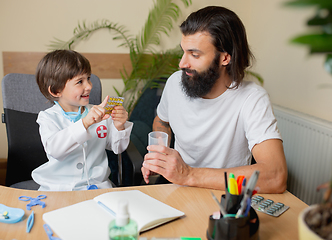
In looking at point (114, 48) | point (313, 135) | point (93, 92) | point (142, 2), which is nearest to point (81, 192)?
point (93, 92)

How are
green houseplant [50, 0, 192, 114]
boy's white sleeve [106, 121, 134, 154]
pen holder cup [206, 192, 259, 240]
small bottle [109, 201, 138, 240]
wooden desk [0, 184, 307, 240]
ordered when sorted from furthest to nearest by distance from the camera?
green houseplant [50, 0, 192, 114]
boy's white sleeve [106, 121, 134, 154]
wooden desk [0, 184, 307, 240]
pen holder cup [206, 192, 259, 240]
small bottle [109, 201, 138, 240]

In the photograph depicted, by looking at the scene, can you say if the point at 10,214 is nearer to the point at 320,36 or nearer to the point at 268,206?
the point at 268,206

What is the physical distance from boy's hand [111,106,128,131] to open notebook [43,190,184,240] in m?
0.58

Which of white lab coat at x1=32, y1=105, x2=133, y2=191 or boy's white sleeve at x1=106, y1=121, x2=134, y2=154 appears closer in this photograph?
white lab coat at x1=32, y1=105, x2=133, y2=191

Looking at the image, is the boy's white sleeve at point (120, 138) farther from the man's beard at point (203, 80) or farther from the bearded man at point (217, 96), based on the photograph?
the man's beard at point (203, 80)

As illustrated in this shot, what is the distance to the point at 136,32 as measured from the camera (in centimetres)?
266

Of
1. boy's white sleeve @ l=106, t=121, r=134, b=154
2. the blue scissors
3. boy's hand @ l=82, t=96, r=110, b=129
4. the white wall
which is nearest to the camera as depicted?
the blue scissors

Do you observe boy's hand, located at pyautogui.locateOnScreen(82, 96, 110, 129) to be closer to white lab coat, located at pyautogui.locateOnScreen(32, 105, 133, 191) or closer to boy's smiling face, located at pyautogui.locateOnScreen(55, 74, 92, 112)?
white lab coat, located at pyautogui.locateOnScreen(32, 105, 133, 191)

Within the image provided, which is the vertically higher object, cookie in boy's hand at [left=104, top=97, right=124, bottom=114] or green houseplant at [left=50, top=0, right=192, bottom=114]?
green houseplant at [left=50, top=0, right=192, bottom=114]

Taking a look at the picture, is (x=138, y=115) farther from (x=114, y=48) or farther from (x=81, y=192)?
(x=81, y=192)

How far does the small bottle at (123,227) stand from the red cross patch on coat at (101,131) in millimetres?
989

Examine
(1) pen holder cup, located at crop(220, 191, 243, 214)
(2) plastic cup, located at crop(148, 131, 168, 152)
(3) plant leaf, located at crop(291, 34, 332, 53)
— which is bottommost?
(1) pen holder cup, located at crop(220, 191, 243, 214)

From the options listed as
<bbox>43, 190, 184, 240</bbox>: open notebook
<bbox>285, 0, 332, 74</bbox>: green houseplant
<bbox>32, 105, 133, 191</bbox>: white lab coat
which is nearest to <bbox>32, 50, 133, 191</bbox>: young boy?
<bbox>32, 105, 133, 191</bbox>: white lab coat

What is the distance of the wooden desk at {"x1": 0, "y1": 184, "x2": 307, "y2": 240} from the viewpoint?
0.84m
